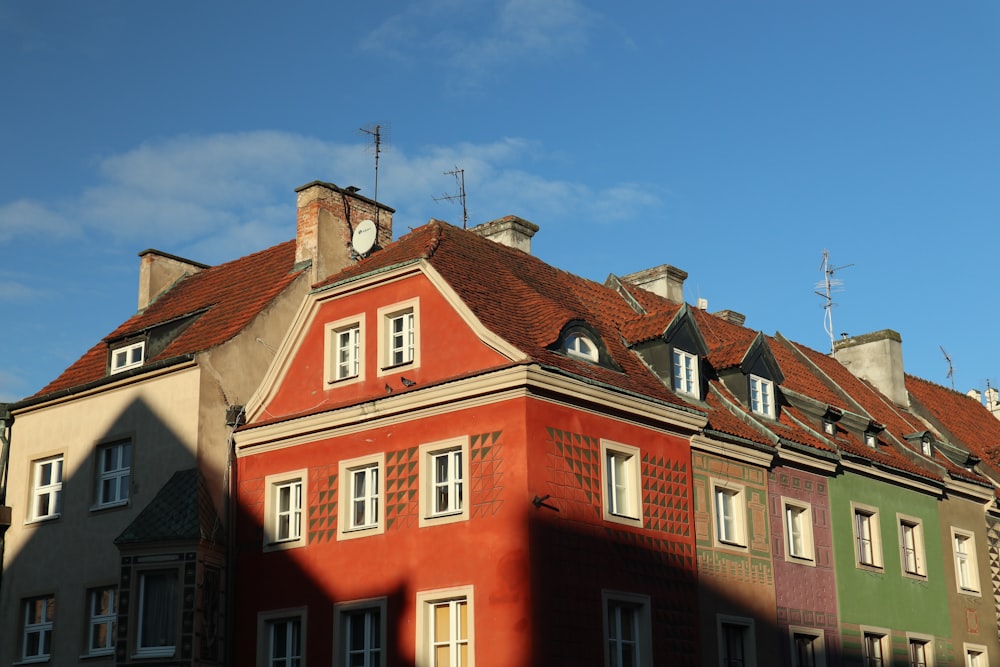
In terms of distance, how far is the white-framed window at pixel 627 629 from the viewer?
2689 centimetres

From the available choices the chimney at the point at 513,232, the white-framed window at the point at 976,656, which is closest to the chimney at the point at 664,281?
the chimney at the point at 513,232

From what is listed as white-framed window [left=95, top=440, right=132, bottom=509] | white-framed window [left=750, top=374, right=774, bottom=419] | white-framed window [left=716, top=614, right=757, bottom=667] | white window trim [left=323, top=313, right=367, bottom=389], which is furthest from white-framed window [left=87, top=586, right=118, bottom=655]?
white-framed window [left=750, top=374, right=774, bottom=419]

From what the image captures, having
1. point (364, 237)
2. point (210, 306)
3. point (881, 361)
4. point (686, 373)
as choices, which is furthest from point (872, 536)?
point (210, 306)

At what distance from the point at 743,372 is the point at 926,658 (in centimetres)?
932

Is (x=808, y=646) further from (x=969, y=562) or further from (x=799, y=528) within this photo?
(x=969, y=562)

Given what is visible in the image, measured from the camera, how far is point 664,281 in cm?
4159

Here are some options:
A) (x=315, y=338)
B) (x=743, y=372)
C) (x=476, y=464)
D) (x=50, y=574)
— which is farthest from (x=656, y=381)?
(x=50, y=574)

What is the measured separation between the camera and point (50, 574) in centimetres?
3234

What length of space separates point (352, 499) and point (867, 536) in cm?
1423

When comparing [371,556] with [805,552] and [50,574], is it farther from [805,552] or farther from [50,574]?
[805,552]

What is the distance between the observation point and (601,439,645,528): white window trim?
2767 centimetres

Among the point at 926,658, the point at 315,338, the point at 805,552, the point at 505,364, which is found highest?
the point at 315,338

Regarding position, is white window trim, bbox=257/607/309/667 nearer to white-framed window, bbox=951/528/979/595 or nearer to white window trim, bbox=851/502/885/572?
white window trim, bbox=851/502/885/572

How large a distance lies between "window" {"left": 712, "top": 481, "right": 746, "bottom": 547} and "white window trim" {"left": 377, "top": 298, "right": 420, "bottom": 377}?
7.43m
